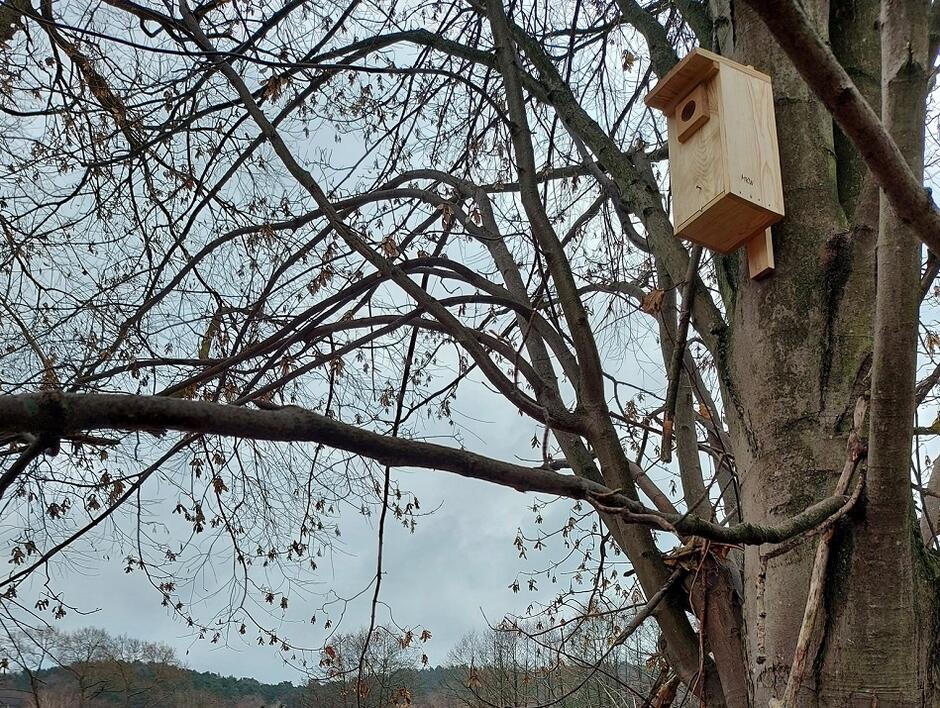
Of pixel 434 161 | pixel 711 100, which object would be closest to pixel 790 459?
pixel 711 100

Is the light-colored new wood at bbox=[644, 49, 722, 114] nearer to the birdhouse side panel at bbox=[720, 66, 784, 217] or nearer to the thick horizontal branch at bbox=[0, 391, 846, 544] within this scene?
the birdhouse side panel at bbox=[720, 66, 784, 217]

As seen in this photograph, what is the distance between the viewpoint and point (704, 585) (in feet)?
7.00

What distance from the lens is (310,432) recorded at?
1.20 meters

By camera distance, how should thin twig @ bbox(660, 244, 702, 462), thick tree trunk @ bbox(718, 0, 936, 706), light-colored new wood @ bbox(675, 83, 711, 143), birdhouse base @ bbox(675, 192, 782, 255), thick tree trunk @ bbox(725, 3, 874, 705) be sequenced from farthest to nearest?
light-colored new wood @ bbox(675, 83, 711, 143), thin twig @ bbox(660, 244, 702, 462), birdhouse base @ bbox(675, 192, 782, 255), thick tree trunk @ bbox(725, 3, 874, 705), thick tree trunk @ bbox(718, 0, 936, 706)

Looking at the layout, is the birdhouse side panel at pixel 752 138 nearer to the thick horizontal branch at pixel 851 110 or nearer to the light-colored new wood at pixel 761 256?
the light-colored new wood at pixel 761 256

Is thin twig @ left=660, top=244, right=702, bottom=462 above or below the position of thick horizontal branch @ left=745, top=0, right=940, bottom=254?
above

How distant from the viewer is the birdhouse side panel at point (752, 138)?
6.17 ft

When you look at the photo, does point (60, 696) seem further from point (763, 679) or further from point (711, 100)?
point (711, 100)

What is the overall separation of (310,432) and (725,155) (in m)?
1.33

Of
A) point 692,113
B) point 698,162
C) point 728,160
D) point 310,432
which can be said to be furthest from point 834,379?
point 310,432

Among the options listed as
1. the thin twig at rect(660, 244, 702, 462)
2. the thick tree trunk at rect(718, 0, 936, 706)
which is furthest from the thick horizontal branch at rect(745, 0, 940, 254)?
the thin twig at rect(660, 244, 702, 462)

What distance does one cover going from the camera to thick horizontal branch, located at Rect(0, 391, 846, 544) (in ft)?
3.39

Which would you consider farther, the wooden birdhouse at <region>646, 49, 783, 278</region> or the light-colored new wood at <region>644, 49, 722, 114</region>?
the light-colored new wood at <region>644, 49, 722, 114</region>

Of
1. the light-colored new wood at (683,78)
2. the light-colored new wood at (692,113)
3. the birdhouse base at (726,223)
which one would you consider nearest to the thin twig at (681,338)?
the birdhouse base at (726,223)
